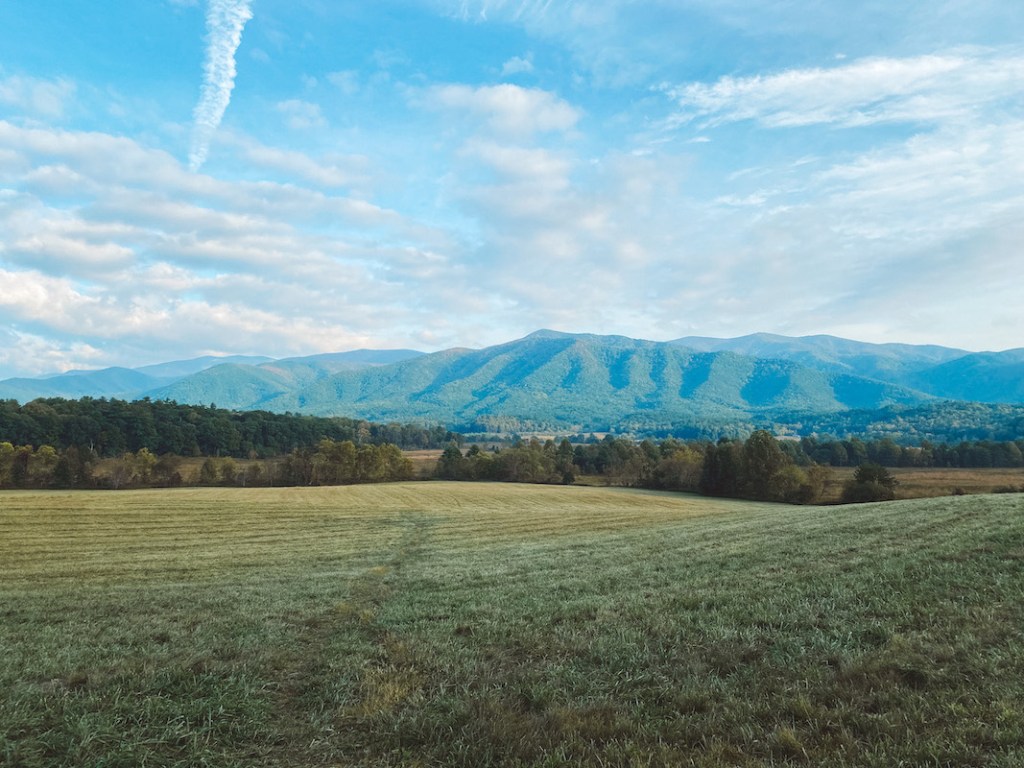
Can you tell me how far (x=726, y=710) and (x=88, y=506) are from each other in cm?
4983

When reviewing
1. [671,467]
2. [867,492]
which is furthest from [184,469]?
[867,492]

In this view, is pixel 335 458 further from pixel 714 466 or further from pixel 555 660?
pixel 555 660

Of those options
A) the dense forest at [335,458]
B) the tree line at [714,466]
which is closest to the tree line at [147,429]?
the dense forest at [335,458]

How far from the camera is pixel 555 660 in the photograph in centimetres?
822

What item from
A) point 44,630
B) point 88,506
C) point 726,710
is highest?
point 726,710

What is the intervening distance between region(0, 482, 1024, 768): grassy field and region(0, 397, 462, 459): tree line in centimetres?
9506

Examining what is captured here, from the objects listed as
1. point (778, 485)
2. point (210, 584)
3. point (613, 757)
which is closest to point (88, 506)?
point (210, 584)

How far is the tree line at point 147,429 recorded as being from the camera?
94.8 meters

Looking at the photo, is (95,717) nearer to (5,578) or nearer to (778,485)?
(5,578)

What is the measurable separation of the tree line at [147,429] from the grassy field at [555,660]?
9506 centimetres

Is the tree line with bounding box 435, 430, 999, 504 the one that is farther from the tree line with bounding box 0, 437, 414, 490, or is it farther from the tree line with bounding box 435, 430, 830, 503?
the tree line with bounding box 0, 437, 414, 490

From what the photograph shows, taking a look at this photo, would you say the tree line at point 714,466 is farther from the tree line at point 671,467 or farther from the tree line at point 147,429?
the tree line at point 147,429

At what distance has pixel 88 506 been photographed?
40.9 m

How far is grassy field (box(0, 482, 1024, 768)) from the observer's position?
215 inches
